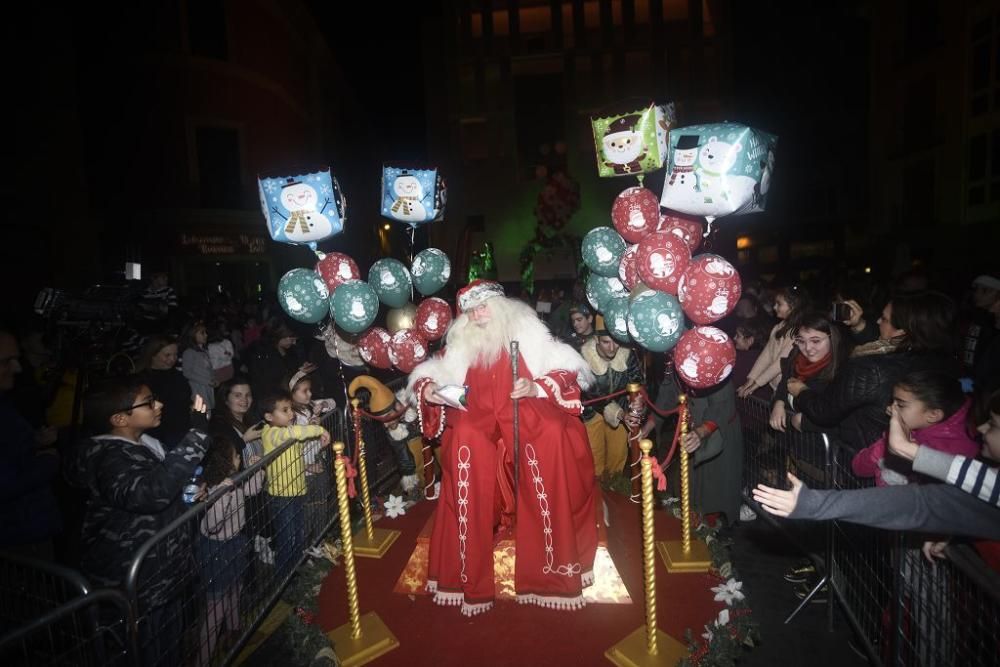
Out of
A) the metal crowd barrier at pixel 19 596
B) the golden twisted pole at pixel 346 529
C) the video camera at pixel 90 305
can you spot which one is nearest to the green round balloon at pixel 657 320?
the golden twisted pole at pixel 346 529

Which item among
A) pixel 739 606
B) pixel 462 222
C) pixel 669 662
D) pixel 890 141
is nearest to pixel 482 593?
pixel 669 662

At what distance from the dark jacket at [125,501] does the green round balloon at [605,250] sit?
350 cm

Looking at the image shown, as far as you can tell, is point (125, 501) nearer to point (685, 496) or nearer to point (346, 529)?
point (346, 529)

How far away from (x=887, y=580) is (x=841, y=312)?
2170 mm

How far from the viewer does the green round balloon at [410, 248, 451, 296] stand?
18.6ft

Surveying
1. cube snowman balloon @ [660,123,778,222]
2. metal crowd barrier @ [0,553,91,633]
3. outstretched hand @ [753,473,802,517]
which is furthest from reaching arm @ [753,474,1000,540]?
metal crowd barrier @ [0,553,91,633]

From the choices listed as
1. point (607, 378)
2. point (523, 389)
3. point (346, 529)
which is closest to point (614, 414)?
point (607, 378)

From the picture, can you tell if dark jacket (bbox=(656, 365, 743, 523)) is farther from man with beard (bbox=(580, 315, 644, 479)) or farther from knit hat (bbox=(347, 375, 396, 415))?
knit hat (bbox=(347, 375, 396, 415))

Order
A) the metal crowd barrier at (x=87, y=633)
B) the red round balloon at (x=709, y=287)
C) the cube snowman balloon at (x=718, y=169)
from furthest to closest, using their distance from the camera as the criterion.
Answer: the red round balloon at (x=709, y=287), the cube snowman balloon at (x=718, y=169), the metal crowd barrier at (x=87, y=633)

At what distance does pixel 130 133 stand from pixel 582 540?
16.1 m

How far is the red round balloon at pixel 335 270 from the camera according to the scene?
5.17 meters

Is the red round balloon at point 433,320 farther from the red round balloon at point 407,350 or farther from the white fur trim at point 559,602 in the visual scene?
the white fur trim at point 559,602

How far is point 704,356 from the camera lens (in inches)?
151

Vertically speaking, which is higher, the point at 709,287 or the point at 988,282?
the point at 709,287
